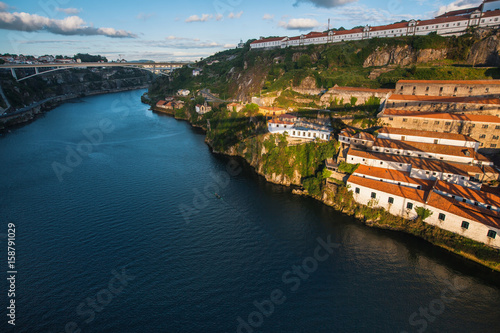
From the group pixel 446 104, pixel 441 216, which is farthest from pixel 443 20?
pixel 441 216

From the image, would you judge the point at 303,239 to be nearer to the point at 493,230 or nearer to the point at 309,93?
the point at 493,230

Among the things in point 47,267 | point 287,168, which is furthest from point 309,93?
point 47,267

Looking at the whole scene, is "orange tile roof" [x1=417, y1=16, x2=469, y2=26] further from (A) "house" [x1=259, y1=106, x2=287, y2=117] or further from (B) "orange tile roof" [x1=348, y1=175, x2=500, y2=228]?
(B) "orange tile roof" [x1=348, y1=175, x2=500, y2=228]

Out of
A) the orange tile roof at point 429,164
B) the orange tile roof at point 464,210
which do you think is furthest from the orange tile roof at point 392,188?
the orange tile roof at point 429,164

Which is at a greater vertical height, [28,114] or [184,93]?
[184,93]
